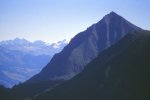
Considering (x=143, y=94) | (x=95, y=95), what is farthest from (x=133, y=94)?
(x=95, y=95)

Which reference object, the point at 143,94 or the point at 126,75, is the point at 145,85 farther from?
the point at 126,75

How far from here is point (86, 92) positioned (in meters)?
191

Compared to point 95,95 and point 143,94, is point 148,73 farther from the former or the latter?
point 95,95

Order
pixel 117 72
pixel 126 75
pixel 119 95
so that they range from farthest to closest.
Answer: pixel 117 72, pixel 126 75, pixel 119 95

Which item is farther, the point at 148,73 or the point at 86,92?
the point at 86,92

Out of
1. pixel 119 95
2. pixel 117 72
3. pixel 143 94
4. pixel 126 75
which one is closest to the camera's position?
pixel 143 94

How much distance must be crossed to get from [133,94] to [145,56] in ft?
114

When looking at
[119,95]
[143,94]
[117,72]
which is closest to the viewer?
[143,94]

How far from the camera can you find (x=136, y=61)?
605ft

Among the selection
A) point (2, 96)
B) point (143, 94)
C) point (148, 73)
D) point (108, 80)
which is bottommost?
point (143, 94)

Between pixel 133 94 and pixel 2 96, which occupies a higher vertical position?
pixel 2 96

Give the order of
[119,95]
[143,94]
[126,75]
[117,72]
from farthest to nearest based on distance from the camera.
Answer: [117,72] → [126,75] → [119,95] → [143,94]

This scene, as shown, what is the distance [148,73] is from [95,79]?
147 feet

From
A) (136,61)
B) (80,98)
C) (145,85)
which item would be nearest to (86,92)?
(80,98)
